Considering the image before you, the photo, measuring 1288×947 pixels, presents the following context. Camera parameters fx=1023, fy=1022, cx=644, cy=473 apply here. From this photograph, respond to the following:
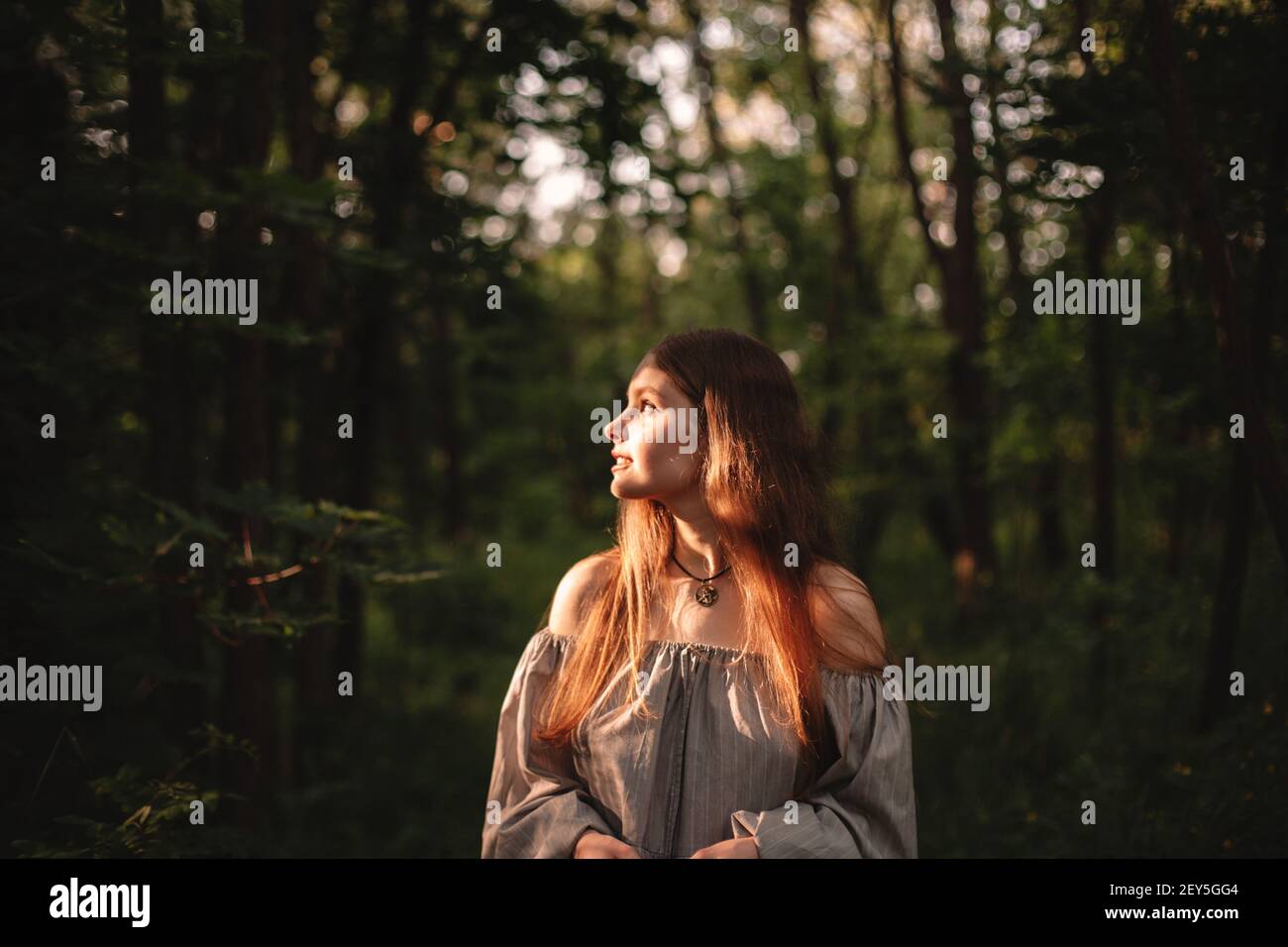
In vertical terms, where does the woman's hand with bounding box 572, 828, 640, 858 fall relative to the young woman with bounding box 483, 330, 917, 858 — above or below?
below

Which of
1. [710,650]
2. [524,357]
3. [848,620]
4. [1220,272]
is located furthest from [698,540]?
[524,357]

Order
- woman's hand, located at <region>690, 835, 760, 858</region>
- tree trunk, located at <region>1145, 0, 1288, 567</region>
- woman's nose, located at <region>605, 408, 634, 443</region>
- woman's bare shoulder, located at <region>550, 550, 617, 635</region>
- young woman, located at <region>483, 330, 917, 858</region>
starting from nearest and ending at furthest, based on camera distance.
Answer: woman's hand, located at <region>690, 835, 760, 858</region>
young woman, located at <region>483, 330, 917, 858</region>
woman's nose, located at <region>605, 408, 634, 443</region>
woman's bare shoulder, located at <region>550, 550, 617, 635</region>
tree trunk, located at <region>1145, 0, 1288, 567</region>

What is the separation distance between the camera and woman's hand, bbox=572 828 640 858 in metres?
2.25

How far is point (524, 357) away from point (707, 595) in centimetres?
854

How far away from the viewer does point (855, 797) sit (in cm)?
232

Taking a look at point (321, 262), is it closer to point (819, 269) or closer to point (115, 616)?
point (115, 616)

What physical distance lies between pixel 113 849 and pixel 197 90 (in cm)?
340

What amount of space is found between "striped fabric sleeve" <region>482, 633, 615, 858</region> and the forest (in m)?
0.92

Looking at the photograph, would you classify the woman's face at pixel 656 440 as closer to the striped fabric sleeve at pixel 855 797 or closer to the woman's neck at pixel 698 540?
Result: the woman's neck at pixel 698 540

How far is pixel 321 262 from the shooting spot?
212 inches

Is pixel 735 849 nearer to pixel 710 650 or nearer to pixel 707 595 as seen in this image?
pixel 710 650

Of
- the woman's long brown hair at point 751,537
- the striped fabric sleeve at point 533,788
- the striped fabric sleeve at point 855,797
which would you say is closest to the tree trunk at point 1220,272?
the woman's long brown hair at point 751,537

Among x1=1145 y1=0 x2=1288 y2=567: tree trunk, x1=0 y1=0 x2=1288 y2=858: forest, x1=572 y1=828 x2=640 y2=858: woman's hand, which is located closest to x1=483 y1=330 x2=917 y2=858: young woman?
x1=572 y1=828 x2=640 y2=858: woman's hand

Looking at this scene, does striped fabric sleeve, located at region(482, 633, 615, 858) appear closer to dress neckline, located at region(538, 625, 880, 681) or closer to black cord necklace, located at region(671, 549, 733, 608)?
dress neckline, located at region(538, 625, 880, 681)
